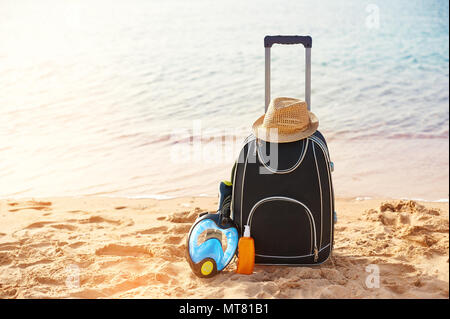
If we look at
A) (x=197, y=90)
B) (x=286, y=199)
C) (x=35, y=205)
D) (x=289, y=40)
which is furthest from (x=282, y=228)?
(x=197, y=90)

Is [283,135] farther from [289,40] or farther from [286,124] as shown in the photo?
[289,40]

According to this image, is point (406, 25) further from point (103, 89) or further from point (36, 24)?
point (36, 24)

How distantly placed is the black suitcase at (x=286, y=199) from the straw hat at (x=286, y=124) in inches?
1.6

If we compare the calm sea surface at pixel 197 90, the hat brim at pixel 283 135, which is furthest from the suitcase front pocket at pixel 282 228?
the calm sea surface at pixel 197 90

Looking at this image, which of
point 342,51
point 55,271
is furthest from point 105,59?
point 55,271

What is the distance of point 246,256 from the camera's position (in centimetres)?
289

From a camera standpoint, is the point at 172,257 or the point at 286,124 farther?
the point at 172,257

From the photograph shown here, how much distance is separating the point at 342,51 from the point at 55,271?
1068 cm

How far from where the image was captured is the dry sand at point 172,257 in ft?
8.89

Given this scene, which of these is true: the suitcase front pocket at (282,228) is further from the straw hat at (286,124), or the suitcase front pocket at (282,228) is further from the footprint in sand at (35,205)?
the footprint in sand at (35,205)

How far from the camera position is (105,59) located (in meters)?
12.2

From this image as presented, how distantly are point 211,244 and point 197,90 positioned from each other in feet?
24.2

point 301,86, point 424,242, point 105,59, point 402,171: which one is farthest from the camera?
A: point 105,59

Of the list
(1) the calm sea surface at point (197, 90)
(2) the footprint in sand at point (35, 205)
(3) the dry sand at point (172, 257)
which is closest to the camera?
(3) the dry sand at point (172, 257)
